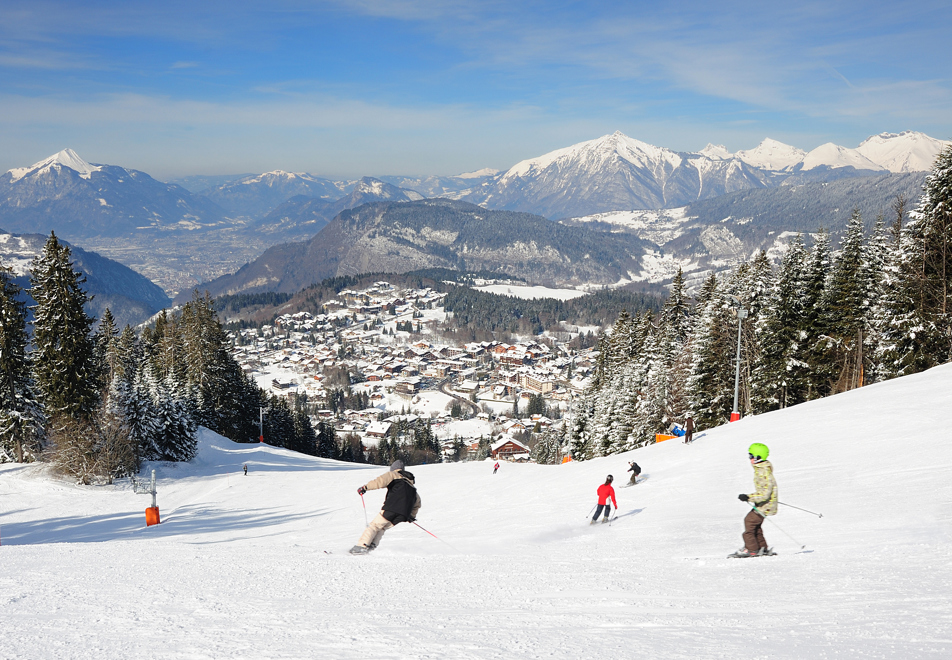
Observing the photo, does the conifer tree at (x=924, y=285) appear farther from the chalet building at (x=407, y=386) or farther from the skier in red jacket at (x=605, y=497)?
the chalet building at (x=407, y=386)

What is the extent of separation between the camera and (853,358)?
35938mm

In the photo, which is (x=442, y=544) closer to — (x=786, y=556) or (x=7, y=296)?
(x=786, y=556)

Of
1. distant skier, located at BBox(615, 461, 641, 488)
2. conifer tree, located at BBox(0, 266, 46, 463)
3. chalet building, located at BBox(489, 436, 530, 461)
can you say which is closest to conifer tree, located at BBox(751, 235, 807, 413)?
distant skier, located at BBox(615, 461, 641, 488)

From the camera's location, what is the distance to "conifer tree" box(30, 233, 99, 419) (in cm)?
3064

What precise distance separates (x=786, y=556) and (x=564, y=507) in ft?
26.6

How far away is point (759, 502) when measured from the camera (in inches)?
341

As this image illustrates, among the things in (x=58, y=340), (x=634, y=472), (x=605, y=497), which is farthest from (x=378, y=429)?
(x=605, y=497)

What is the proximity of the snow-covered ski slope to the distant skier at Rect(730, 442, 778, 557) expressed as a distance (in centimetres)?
41

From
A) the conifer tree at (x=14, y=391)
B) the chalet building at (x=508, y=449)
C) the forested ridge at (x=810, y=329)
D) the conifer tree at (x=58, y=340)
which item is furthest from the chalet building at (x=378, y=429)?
the conifer tree at (x=14, y=391)

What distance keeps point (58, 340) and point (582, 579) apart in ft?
110

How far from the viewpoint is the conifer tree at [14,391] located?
30000mm

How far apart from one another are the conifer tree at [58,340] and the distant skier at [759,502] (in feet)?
109

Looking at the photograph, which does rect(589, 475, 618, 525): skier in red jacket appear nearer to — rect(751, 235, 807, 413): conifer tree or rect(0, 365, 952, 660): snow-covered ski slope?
rect(0, 365, 952, 660): snow-covered ski slope

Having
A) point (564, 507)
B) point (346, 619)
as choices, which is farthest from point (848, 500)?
point (346, 619)
